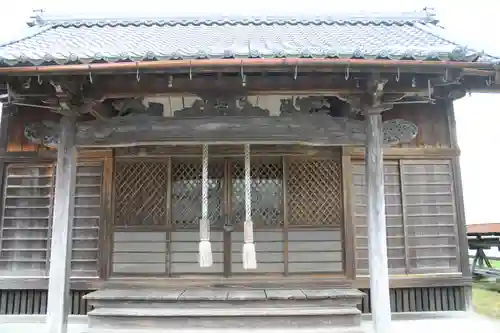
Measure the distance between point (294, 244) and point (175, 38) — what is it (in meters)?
3.54

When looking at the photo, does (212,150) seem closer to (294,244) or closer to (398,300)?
(294,244)

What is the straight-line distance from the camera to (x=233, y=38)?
6039mm

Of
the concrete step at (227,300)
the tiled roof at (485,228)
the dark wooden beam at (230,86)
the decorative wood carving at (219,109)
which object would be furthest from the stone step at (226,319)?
the tiled roof at (485,228)

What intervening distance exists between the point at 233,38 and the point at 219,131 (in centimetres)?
234

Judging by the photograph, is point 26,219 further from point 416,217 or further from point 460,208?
point 460,208

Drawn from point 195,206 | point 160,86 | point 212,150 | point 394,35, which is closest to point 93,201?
point 195,206

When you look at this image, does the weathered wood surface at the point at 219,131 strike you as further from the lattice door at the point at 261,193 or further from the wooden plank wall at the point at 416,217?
the wooden plank wall at the point at 416,217

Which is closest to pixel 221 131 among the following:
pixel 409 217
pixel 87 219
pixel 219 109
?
pixel 219 109

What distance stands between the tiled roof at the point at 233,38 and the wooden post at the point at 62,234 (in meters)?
0.91

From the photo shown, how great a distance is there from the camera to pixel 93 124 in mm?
4324

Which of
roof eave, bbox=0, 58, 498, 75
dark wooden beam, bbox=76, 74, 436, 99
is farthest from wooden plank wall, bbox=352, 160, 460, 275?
roof eave, bbox=0, 58, 498, 75

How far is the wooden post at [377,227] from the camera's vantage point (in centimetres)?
414

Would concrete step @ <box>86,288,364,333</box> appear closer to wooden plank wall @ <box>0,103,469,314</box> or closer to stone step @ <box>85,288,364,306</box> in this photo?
stone step @ <box>85,288,364,306</box>

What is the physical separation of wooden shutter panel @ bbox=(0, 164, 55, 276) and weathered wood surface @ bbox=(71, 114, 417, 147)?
1.73 meters
